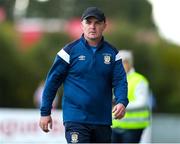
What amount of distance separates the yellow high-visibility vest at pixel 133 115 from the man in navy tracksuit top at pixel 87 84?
307 centimetres

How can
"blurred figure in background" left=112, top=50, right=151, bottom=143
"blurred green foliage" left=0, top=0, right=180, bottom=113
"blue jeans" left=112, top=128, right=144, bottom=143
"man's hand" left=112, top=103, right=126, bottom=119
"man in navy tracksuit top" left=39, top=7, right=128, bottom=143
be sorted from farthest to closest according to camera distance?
"blurred green foliage" left=0, top=0, right=180, bottom=113 < "blue jeans" left=112, top=128, right=144, bottom=143 < "blurred figure in background" left=112, top=50, right=151, bottom=143 < "man in navy tracksuit top" left=39, top=7, right=128, bottom=143 < "man's hand" left=112, top=103, right=126, bottom=119

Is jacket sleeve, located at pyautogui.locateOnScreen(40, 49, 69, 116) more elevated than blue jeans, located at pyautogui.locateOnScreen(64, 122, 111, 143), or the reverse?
jacket sleeve, located at pyautogui.locateOnScreen(40, 49, 69, 116)

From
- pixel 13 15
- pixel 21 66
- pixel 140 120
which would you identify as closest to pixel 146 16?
pixel 13 15

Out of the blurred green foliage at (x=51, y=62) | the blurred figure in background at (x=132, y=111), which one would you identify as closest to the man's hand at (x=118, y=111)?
the blurred figure in background at (x=132, y=111)

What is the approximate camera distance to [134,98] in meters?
12.3

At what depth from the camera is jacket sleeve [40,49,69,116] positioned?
358 inches

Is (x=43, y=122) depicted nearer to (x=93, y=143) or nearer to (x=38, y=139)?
(x=93, y=143)

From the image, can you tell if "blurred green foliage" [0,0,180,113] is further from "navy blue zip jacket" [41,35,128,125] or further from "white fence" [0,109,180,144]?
"navy blue zip jacket" [41,35,128,125]

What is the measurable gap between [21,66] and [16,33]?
580 centimetres

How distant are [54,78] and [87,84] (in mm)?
347

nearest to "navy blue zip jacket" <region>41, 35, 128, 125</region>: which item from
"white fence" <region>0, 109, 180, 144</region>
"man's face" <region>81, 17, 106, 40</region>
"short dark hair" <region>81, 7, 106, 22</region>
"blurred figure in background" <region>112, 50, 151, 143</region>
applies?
"man's face" <region>81, 17, 106, 40</region>

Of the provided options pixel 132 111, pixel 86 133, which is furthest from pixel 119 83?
pixel 132 111

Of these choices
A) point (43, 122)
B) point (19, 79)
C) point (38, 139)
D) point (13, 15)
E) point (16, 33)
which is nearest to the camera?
point (43, 122)

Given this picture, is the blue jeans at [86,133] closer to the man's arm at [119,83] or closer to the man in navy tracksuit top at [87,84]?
the man in navy tracksuit top at [87,84]
